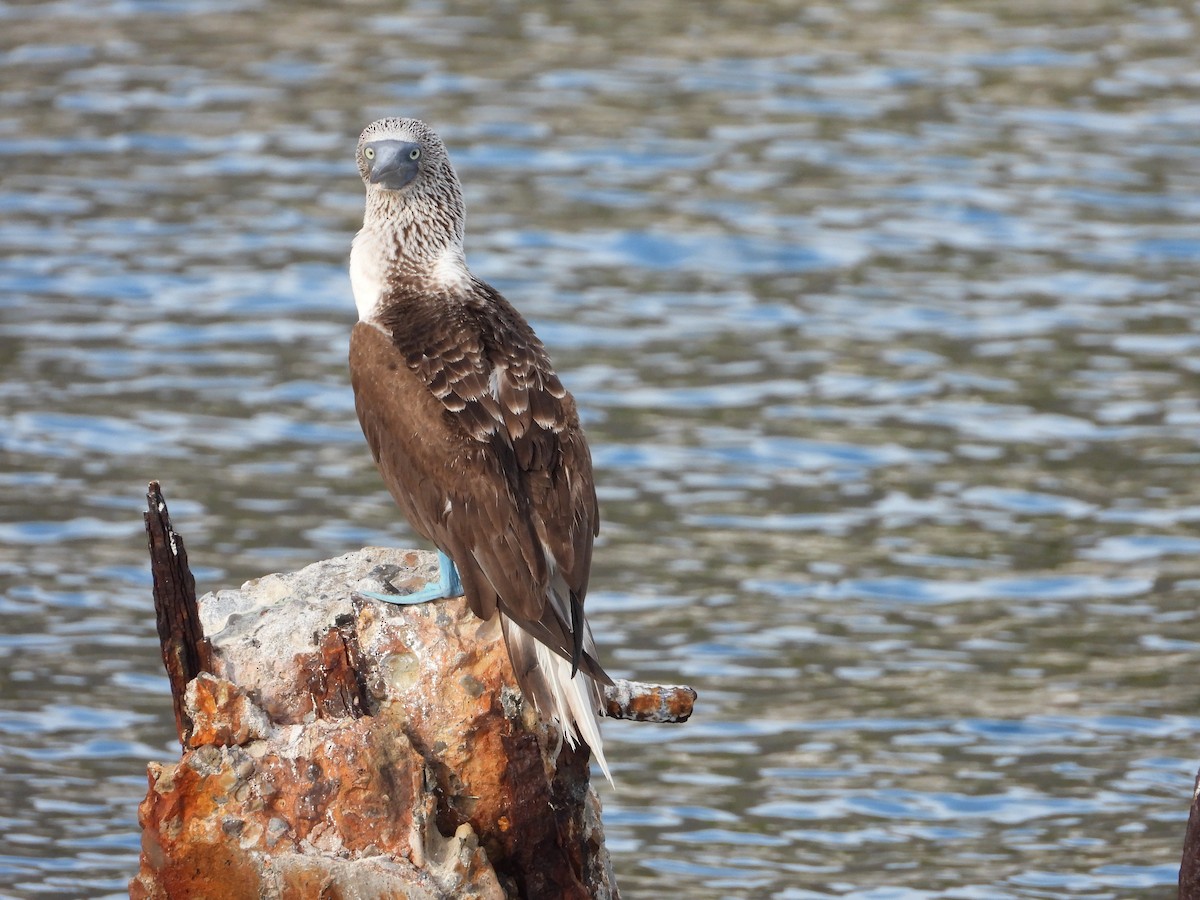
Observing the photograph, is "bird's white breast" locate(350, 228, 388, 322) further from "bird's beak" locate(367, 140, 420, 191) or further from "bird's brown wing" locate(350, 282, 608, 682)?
"bird's brown wing" locate(350, 282, 608, 682)

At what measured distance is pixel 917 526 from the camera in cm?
1186

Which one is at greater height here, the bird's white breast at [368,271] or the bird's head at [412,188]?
the bird's head at [412,188]

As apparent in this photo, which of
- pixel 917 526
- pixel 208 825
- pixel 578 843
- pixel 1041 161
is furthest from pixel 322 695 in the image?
pixel 1041 161

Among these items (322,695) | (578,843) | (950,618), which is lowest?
(950,618)

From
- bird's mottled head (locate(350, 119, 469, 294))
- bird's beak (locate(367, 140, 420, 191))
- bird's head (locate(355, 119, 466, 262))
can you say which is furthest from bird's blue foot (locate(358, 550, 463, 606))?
bird's beak (locate(367, 140, 420, 191))

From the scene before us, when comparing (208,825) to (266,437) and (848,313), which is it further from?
(848,313)

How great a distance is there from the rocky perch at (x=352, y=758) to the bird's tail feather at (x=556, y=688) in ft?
0.39

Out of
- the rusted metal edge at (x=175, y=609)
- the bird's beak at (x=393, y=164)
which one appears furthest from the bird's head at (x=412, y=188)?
the rusted metal edge at (x=175, y=609)

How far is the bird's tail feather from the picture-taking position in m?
5.90

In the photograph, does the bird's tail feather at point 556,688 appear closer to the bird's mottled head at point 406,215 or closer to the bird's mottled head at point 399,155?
the bird's mottled head at point 406,215

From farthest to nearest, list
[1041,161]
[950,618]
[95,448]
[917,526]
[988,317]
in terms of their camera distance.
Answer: [1041,161] → [988,317] → [95,448] → [917,526] → [950,618]

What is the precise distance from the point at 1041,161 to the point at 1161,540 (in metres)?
6.56

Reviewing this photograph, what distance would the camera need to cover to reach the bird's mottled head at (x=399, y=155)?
7.17 meters

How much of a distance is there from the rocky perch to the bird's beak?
60.1 inches
